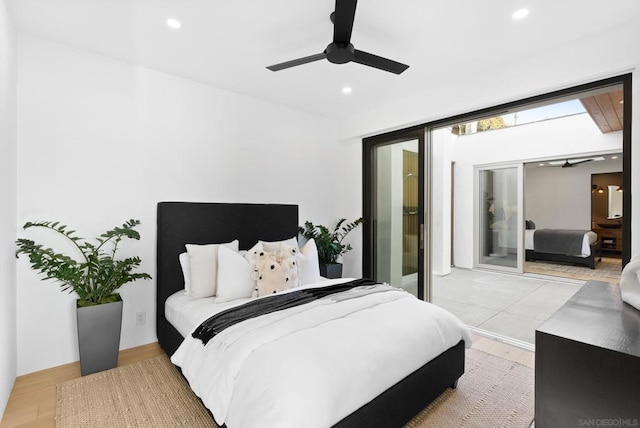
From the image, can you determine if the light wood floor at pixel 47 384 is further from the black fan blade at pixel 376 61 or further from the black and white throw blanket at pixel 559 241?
the black and white throw blanket at pixel 559 241

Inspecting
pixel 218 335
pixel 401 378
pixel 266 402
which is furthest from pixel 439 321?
pixel 218 335

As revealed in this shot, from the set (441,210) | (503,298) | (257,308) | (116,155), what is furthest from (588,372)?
(441,210)

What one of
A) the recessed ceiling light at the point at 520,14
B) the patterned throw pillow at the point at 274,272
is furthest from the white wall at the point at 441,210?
the patterned throw pillow at the point at 274,272

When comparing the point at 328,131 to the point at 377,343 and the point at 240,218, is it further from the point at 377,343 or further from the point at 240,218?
the point at 377,343

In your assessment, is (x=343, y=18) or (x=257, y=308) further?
(x=257, y=308)

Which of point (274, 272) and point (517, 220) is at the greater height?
point (517, 220)

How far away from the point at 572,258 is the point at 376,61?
6.65 meters

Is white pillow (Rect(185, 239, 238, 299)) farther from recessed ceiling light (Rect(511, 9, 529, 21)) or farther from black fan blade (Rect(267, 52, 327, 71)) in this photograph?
recessed ceiling light (Rect(511, 9, 529, 21))

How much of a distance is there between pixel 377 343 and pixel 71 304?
2.55 metres

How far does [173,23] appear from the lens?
2238mm

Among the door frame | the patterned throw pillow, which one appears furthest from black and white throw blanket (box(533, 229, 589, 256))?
the patterned throw pillow

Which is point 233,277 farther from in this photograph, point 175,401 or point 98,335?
point 98,335

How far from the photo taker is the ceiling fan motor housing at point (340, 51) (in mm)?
2016

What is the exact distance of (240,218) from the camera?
338 cm
